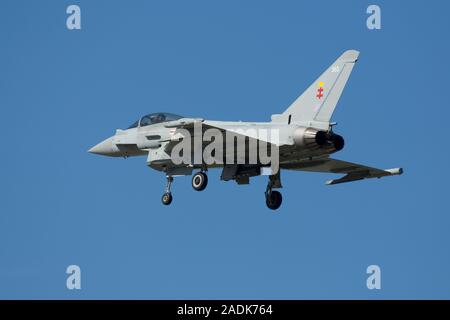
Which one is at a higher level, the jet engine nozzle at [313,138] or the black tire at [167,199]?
the jet engine nozzle at [313,138]

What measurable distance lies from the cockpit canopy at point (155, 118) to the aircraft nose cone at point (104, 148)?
44.5 inches

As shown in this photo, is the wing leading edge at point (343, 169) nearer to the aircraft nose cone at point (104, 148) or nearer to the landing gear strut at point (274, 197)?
the landing gear strut at point (274, 197)

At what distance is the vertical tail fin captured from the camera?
37531 mm

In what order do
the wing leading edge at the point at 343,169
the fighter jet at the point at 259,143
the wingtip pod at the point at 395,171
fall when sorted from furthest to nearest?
the wingtip pod at the point at 395,171 < the wing leading edge at the point at 343,169 < the fighter jet at the point at 259,143

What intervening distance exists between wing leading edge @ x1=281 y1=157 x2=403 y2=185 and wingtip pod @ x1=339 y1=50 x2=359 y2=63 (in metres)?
4.06

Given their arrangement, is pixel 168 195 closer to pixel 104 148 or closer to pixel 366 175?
pixel 104 148

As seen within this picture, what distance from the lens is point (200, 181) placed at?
39750mm

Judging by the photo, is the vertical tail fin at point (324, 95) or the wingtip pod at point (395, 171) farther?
the wingtip pod at point (395, 171)

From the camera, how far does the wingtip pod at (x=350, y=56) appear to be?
3806 centimetres

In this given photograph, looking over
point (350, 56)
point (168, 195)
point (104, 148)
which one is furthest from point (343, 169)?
point (104, 148)

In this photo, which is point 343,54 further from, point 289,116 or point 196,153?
point 196,153

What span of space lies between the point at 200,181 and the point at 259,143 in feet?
9.34

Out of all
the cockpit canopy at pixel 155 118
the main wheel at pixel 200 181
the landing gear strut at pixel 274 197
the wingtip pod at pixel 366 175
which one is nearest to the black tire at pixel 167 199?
the main wheel at pixel 200 181

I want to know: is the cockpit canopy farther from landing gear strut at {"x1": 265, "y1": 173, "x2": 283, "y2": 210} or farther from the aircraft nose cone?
landing gear strut at {"x1": 265, "y1": 173, "x2": 283, "y2": 210}
